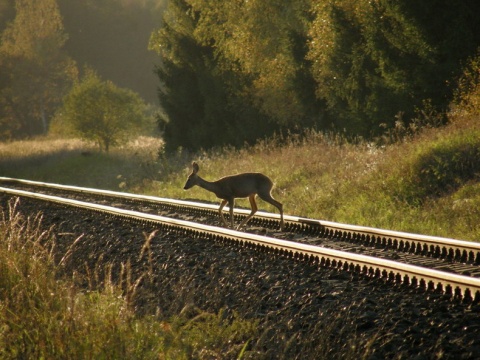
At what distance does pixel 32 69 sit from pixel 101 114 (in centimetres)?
3166

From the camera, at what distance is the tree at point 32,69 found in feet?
223

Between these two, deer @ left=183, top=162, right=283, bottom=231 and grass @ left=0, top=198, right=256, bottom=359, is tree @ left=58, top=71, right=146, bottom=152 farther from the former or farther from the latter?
grass @ left=0, top=198, right=256, bottom=359

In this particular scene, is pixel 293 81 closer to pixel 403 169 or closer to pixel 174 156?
pixel 174 156

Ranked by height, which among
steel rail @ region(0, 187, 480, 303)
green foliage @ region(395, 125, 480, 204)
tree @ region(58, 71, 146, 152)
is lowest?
tree @ region(58, 71, 146, 152)

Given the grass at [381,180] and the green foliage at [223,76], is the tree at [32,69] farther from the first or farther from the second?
the grass at [381,180]

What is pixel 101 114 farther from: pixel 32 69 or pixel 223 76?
pixel 32 69

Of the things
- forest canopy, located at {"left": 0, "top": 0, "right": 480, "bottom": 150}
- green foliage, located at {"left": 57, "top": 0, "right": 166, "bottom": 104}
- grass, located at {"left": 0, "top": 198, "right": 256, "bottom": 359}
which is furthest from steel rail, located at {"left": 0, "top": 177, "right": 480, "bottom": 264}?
green foliage, located at {"left": 57, "top": 0, "right": 166, "bottom": 104}

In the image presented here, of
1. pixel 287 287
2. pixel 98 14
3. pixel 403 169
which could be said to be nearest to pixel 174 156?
pixel 403 169

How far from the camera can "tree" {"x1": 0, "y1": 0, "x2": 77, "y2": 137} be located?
67.9m

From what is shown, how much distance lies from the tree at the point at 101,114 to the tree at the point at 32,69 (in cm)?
2744

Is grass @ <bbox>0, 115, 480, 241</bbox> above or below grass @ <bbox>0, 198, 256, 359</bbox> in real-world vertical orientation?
below

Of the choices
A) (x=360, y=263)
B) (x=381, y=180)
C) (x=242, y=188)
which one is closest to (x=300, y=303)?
(x=360, y=263)

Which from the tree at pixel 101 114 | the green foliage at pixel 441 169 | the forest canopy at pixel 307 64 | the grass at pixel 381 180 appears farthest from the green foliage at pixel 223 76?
the green foliage at pixel 441 169

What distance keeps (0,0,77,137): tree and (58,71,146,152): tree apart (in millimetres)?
27444
